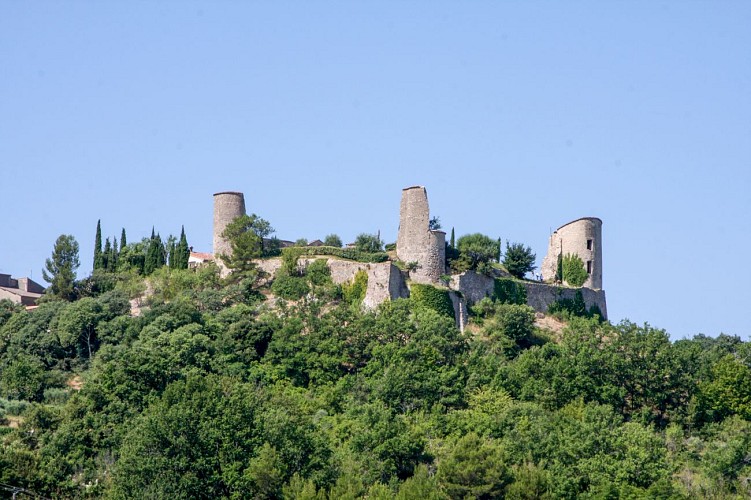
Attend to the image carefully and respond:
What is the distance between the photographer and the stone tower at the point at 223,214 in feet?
222

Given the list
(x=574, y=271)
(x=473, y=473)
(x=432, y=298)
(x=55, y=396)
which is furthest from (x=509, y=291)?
(x=55, y=396)

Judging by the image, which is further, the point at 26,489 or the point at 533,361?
the point at 533,361

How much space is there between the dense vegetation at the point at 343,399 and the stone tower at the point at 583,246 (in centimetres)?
409

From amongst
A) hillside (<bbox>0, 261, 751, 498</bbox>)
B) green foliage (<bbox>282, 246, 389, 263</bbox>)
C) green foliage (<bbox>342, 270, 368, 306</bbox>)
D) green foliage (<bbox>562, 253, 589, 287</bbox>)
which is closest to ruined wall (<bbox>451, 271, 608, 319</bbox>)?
green foliage (<bbox>562, 253, 589, 287</bbox>)

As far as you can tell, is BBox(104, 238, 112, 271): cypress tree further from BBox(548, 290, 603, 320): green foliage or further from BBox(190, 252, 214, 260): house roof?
BBox(548, 290, 603, 320): green foliage

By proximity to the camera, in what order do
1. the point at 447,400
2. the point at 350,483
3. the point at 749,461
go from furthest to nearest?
the point at 447,400
the point at 749,461
the point at 350,483

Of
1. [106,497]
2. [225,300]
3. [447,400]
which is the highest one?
[225,300]

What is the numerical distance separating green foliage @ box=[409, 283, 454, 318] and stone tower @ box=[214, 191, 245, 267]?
922cm

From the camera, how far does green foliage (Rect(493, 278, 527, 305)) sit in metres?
66.3

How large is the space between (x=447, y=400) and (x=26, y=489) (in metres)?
15.8

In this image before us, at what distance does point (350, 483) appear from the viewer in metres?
46.7

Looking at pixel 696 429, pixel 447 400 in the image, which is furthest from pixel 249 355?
pixel 696 429

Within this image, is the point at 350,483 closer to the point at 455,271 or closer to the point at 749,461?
the point at 749,461

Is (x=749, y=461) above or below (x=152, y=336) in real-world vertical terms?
below
